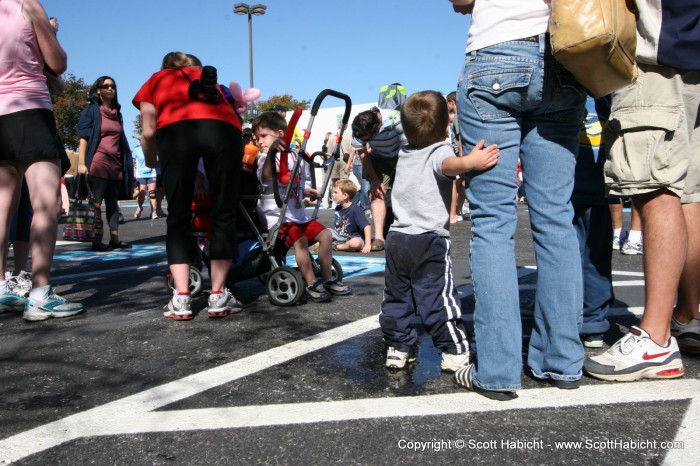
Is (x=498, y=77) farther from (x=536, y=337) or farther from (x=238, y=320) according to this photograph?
(x=238, y=320)

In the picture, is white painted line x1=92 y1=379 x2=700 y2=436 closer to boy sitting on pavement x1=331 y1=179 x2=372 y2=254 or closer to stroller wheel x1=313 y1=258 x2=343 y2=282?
stroller wheel x1=313 y1=258 x2=343 y2=282

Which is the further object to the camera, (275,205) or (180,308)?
(275,205)

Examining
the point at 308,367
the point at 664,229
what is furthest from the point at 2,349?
the point at 664,229

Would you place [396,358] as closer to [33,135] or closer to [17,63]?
[33,135]

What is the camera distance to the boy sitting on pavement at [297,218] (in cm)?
488

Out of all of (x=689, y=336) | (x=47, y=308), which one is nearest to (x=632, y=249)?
(x=689, y=336)

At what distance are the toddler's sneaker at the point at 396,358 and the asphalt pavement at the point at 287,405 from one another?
0.16 ft

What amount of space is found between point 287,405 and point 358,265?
4495 mm

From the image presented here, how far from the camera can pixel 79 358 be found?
11.0 ft

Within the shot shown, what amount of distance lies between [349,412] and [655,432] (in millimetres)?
1014

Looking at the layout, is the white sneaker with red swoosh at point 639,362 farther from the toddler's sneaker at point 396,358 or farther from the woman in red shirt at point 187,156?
the woman in red shirt at point 187,156

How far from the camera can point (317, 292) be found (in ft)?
15.6

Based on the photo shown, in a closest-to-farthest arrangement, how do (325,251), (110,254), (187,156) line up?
(187,156)
(325,251)
(110,254)

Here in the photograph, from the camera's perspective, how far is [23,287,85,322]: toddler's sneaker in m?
4.29
